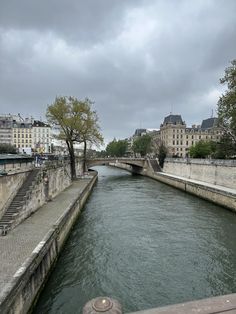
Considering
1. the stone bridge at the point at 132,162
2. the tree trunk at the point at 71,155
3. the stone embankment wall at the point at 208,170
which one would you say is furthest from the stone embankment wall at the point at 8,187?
the stone bridge at the point at 132,162

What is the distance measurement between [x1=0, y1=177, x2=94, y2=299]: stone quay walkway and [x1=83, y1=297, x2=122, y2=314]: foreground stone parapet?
5.15m

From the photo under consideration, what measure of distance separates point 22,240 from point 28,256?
2350 mm

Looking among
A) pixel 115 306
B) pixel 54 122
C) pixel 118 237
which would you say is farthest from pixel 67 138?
pixel 115 306

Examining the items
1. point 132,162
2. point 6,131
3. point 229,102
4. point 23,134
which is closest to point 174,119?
point 132,162

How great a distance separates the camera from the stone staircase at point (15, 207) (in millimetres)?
14273

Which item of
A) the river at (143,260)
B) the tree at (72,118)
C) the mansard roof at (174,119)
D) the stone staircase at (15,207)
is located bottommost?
the river at (143,260)

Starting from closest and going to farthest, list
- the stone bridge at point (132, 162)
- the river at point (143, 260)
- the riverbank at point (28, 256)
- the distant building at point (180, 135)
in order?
the riverbank at point (28, 256) → the river at point (143, 260) → the stone bridge at point (132, 162) → the distant building at point (180, 135)

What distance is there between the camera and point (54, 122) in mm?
39625

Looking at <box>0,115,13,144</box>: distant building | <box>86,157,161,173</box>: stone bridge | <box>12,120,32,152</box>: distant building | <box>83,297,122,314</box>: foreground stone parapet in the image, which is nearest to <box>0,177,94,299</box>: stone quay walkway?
<box>83,297,122,314</box>: foreground stone parapet

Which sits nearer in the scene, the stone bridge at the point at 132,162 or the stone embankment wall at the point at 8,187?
the stone embankment wall at the point at 8,187

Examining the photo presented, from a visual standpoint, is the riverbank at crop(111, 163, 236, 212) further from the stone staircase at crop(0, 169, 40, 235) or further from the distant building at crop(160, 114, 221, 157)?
the distant building at crop(160, 114, 221, 157)

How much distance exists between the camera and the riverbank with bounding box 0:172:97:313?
8102 millimetres

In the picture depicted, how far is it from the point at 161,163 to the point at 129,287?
55531mm

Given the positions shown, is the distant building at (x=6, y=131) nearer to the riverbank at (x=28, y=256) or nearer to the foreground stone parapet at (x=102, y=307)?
the riverbank at (x=28, y=256)
